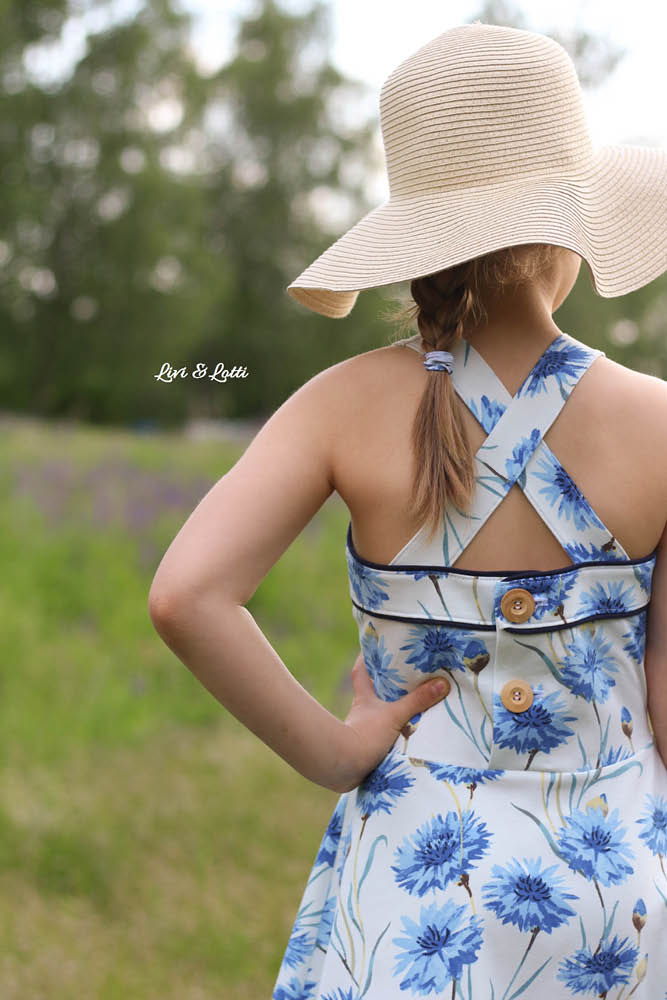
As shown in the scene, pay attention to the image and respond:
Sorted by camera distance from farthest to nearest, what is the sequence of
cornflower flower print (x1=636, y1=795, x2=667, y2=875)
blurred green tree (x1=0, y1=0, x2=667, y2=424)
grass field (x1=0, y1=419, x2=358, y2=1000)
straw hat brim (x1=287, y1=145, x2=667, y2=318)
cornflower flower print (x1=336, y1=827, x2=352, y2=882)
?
1. blurred green tree (x1=0, y1=0, x2=667, y2=424)
2. grass field (x1=0, y1=419, x2=358, y2=1000)
3. cornflower flower print (x1=336, y1=827, x2=352, y2=882)
4. cornflower flower print (x1=636, y1=795, x2=667, y2=875)
5. straw hat brim (x1=287, y1=145, x2=667, y2=318)

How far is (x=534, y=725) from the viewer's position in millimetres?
1538

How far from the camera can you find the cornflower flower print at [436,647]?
1.55m

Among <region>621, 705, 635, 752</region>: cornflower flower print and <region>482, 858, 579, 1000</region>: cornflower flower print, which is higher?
<region>621, 705, 635, 752</region>: cornflower flower print

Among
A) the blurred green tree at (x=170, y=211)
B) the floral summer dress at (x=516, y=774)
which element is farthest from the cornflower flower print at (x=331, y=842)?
the blurred green tree at (x=170, y=211)

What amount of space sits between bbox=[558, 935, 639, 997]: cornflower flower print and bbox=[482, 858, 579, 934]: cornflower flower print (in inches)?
2.4

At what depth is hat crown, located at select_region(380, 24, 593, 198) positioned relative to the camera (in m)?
1.51

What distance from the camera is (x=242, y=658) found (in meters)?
1.51

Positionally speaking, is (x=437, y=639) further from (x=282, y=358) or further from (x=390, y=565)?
(x=282, y=358)

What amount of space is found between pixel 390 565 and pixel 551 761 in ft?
1.16

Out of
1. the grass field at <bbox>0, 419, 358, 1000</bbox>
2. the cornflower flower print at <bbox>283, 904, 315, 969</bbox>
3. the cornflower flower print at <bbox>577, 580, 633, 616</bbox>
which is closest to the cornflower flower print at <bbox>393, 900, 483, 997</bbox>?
the cornflower flower print at <bbox>283, 904, 315, 969</bbox>

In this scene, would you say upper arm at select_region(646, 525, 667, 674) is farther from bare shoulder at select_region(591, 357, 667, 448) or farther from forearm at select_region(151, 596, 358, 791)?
forearm at select_region(151, 596, 358, 791)

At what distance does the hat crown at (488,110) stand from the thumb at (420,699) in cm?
71

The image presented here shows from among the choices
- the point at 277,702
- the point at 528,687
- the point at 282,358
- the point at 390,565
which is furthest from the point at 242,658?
the point at 282,358

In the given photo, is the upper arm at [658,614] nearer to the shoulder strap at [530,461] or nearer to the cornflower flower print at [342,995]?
the shoulder strap at [530,461]
